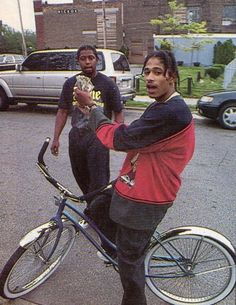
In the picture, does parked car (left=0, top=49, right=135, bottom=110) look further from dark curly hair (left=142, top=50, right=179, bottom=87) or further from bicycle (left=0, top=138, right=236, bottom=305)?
dark curly hair (left=142, top=50, right=179, bottom=87)

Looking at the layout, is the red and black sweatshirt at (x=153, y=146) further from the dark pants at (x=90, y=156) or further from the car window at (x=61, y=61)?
the car window at (x=61, y=61)

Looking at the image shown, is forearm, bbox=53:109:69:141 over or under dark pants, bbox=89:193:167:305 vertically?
over

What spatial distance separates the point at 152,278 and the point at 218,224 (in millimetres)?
1505

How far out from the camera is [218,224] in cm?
388

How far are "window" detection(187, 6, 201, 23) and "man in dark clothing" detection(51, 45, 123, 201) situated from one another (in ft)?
127

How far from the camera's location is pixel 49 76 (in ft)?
33.4

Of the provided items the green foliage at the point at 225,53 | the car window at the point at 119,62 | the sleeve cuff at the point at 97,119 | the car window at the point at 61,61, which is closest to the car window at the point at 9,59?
the car window at the point at 61,61

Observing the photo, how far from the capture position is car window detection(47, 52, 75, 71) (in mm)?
9965

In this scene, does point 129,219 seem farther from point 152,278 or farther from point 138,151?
point 152,278

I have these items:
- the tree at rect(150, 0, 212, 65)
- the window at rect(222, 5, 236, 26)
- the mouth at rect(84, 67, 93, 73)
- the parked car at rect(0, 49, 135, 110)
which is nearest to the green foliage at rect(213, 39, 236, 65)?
the tree at rect(150, 0, 212, 65)

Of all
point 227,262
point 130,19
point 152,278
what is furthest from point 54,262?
point 130,19

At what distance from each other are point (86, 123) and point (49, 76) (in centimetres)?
746

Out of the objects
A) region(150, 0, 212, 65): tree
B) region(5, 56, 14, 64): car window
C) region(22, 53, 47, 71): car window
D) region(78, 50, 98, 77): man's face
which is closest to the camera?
region(78, 50, 98, 77): man's face

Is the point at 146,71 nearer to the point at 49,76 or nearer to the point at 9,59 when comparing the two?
the point at 49,76
